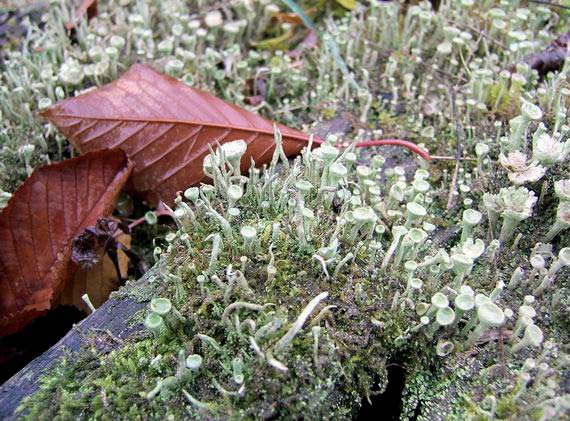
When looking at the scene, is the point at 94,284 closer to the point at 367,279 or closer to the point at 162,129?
the point at 162,129

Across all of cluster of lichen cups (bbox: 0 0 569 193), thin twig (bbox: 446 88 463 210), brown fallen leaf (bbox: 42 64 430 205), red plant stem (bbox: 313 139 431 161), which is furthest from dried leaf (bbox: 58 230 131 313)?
thin twig (bbox: 446 88 463 210)

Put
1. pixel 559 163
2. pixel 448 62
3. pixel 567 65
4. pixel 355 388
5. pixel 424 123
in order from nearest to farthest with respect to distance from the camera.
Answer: pixel 355 388 → pixel 559 163 → pixel 567 65 → pixel 424 123 → pixel 448 62

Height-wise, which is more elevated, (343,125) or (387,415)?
(343,125)

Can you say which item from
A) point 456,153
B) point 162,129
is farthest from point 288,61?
point 456,153

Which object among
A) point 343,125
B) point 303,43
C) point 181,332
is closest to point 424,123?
point 343,125

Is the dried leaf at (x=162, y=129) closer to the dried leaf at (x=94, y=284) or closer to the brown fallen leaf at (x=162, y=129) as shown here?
the brown fallen leaf at (x=162, y=129)

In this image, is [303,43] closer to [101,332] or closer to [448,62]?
[448,62]
